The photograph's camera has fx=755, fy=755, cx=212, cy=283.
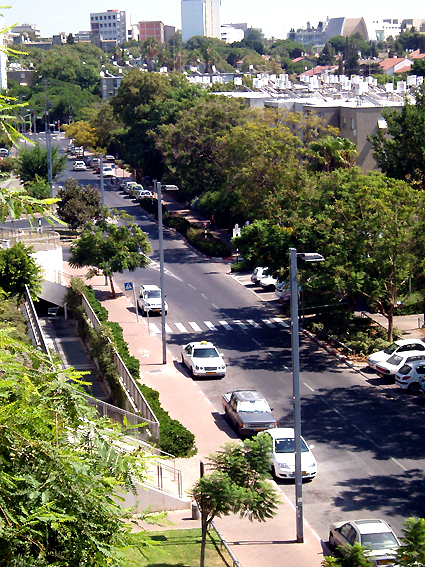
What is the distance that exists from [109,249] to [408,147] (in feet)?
63.1

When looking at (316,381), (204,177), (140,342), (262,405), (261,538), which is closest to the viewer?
(261,538)

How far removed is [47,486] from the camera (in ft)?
21.1

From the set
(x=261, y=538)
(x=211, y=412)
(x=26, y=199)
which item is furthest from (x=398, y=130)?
(x=26, y=199)

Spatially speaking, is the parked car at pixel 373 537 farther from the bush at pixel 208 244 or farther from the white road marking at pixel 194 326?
the bush at pixel 208 244

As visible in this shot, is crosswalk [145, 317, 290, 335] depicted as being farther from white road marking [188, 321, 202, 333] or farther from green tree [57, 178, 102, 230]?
green tree [57, 178, 102, 230]

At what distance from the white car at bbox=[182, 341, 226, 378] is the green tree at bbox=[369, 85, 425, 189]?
756 inches

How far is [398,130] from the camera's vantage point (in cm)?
4712

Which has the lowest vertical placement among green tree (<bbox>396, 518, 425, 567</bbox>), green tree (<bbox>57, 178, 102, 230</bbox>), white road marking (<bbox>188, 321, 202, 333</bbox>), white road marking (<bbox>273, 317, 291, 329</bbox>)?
white road marking (<bbox>273, 317, 291, 329</bbox>)

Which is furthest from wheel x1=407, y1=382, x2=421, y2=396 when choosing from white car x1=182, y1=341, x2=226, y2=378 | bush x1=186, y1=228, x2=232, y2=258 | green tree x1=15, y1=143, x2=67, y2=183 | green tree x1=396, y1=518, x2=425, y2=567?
green tree x1=15, y1=143, x2=67, y2=183

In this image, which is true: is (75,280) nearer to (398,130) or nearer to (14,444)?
(398,130)

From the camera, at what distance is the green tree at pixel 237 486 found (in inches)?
613

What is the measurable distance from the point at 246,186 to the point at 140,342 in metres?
15.3

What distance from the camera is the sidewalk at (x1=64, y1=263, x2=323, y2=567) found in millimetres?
18359

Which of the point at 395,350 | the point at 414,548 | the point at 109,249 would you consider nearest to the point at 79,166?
the point at 109,249
